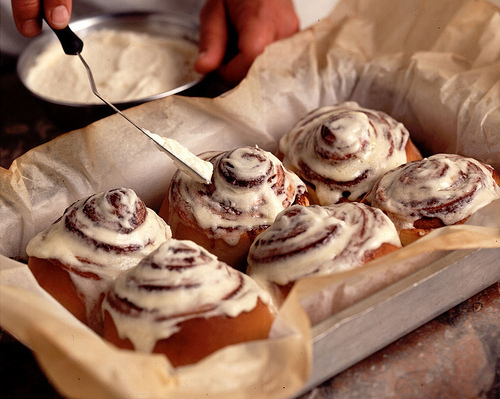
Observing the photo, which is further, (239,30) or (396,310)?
(239,30)

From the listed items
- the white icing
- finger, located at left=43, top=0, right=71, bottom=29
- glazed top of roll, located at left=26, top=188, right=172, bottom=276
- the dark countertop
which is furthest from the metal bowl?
the dark countertop

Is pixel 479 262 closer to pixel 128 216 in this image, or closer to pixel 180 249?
pixel 180 249

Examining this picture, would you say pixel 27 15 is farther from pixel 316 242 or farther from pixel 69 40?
pixel 316 242

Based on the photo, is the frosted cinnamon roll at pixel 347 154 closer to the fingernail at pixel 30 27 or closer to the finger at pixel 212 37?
the finger at pixel 212 37

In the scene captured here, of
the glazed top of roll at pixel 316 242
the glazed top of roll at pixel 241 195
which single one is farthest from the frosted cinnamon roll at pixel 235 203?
the glazed top of roll at pixel 316 242

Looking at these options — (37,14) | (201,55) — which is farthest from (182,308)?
(201,55)

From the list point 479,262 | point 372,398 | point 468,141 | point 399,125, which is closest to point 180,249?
point 372,398
